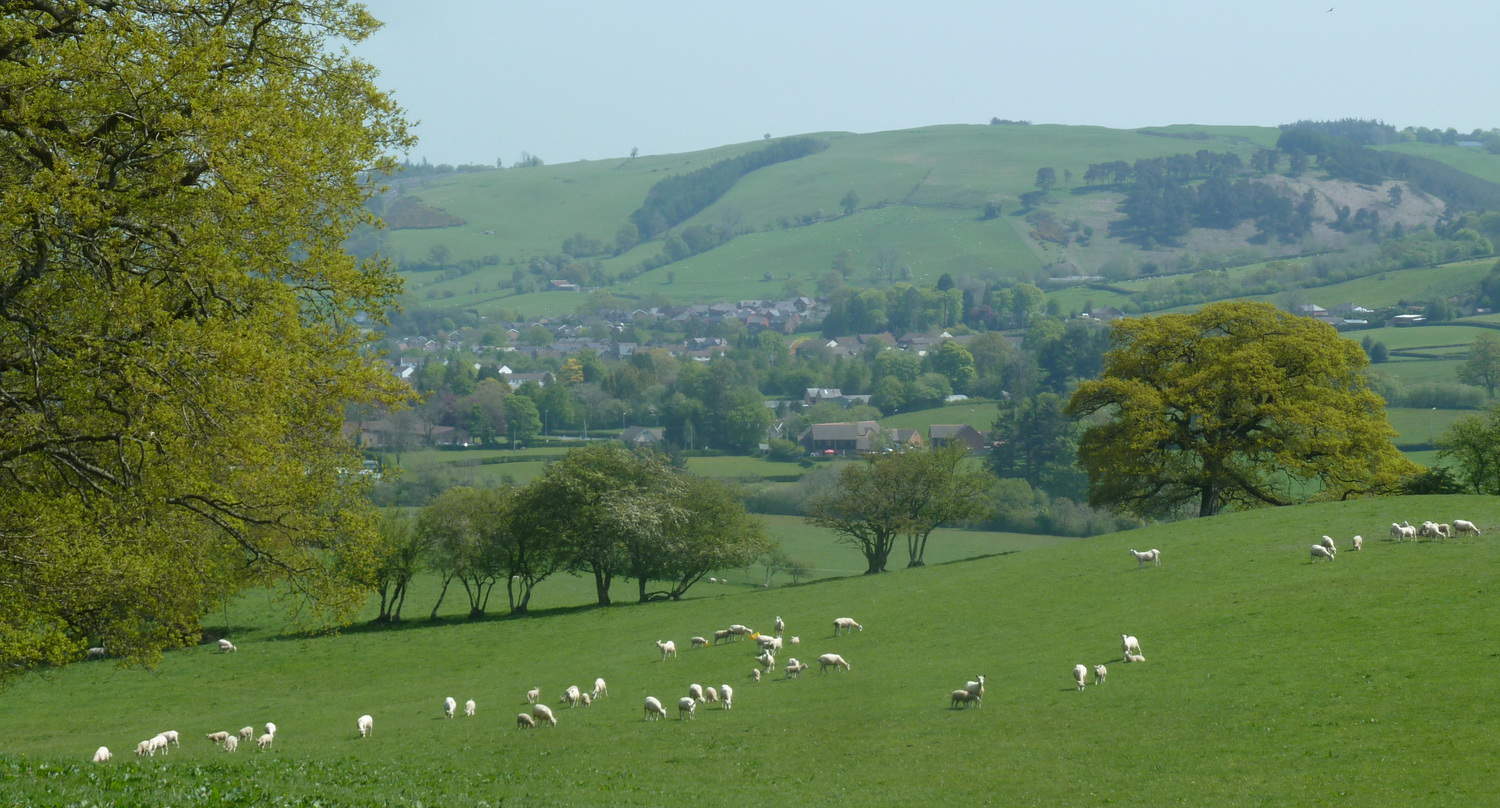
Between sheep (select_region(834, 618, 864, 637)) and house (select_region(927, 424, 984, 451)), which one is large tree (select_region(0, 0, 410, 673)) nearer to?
sheep (select_region(834, 618, 864, 637))

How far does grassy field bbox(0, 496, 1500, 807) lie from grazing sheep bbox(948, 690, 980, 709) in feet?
2.24

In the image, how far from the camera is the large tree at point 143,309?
15.7 m

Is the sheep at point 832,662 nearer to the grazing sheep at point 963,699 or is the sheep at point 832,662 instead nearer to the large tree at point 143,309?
the grazing sheep at point 963,699

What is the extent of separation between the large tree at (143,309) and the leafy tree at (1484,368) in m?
140

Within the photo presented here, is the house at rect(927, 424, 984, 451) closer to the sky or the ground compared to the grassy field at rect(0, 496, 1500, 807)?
closer to the ground

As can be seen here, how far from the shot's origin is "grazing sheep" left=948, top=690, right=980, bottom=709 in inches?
1193

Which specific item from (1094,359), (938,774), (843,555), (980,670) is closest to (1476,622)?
(980,670)

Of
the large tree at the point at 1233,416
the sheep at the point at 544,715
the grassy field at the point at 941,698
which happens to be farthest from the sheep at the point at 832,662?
the large tree at the point at 1233,416

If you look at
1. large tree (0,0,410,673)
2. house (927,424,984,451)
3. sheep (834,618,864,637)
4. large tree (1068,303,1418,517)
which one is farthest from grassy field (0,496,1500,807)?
house (927,424,984,451)

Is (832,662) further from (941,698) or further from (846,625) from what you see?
(846,625)

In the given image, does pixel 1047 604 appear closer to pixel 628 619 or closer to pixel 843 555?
pixel 628 619

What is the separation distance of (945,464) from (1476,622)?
1649 inches

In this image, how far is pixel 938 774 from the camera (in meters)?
23.9

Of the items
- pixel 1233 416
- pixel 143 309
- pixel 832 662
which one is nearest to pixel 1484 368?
pixel 1233 416
